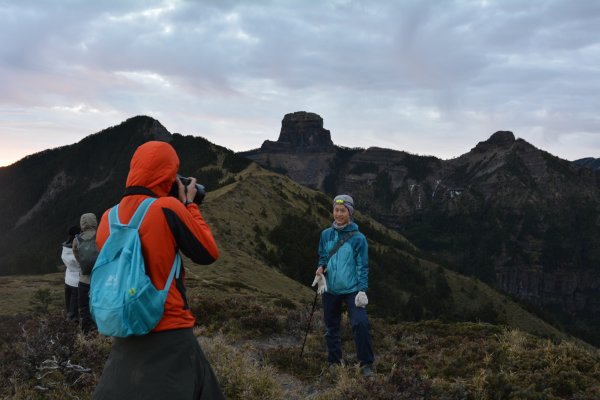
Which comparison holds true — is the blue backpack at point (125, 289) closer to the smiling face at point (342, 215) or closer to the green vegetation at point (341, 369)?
the green vegetation at point (341, 369)

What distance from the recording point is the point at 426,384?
632 centimetres

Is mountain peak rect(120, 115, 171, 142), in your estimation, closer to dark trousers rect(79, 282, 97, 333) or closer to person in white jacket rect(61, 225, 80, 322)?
person in white jacket rect(61, 225, 80, 322)

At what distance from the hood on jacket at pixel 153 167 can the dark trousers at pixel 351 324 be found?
4459 mm

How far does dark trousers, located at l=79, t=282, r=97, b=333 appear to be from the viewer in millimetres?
Result: 9352

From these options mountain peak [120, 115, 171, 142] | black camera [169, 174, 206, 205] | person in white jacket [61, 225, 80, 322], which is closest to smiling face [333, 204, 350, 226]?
black camera [169, 174, 206, 205]

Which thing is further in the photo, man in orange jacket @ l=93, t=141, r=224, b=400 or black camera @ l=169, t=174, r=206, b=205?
black camera @ l=169, t=174, r=206, b=205

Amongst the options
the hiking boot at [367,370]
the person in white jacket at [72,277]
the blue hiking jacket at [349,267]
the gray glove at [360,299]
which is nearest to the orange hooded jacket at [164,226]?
the gray glove at [360,299]

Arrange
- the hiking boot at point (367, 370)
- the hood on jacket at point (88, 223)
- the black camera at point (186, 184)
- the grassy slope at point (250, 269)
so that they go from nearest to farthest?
the black camera at point (186, 184), the hiking boot at point (367, 370), the hood on jacket at point (88, 223), the grassy slope at point (250, 269)

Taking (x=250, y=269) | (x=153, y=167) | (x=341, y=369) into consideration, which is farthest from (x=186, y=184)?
(x=250, y=269)

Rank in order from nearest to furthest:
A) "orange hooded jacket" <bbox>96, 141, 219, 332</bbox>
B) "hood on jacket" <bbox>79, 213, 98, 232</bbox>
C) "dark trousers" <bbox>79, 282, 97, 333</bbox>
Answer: "orange hooded jacket" <bbox>96, 141, 219, 332</bbox> → "hood on jacket" <bbox>79, 213, 98, 232</bbox> → "dark trousers" <bbox>79, 282, 97, 333</bbox>

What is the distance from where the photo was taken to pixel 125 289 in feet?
10.9

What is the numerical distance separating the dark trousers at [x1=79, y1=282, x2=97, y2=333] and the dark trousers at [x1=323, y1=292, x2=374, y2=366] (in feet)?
15.7

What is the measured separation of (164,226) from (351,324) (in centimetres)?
495

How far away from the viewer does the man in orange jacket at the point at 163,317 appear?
3480 mm
